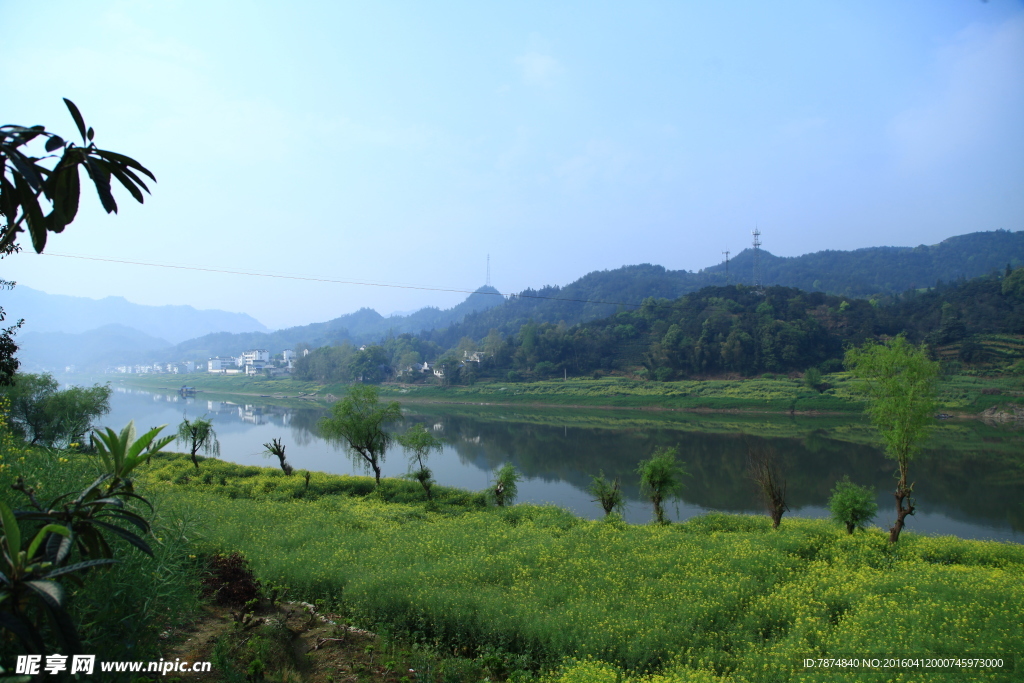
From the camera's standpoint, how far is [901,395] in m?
13.2

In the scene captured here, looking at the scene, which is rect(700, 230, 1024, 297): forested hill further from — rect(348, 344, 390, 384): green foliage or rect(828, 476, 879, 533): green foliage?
rect(828, 476, 879, 533): green foliage

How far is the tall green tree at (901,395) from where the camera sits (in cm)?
1295

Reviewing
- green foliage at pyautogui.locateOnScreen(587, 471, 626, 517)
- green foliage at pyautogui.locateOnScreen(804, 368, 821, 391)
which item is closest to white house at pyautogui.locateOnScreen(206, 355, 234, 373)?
green foliage at pyautogui.locateOnScreen(804, 368, 821, 391)

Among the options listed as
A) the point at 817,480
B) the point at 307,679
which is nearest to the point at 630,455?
the point at 817,480

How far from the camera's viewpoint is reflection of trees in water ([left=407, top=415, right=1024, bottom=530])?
20.0 metres

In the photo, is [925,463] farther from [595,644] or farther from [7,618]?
[7,618]

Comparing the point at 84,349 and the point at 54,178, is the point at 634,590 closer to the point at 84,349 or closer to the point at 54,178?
the point at 54,178

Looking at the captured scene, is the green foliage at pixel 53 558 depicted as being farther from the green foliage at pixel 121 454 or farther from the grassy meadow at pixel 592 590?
the grassy meadow at pixel 592 590

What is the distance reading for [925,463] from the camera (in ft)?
84.1

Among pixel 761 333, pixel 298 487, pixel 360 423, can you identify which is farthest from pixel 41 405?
pixel 761 333

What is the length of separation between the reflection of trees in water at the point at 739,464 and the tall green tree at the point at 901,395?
682cm

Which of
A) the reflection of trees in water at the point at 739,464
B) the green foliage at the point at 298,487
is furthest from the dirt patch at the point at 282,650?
the reflection of trees in water at the point at 739,464

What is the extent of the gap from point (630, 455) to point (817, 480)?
9165mm

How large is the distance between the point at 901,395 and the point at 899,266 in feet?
483
